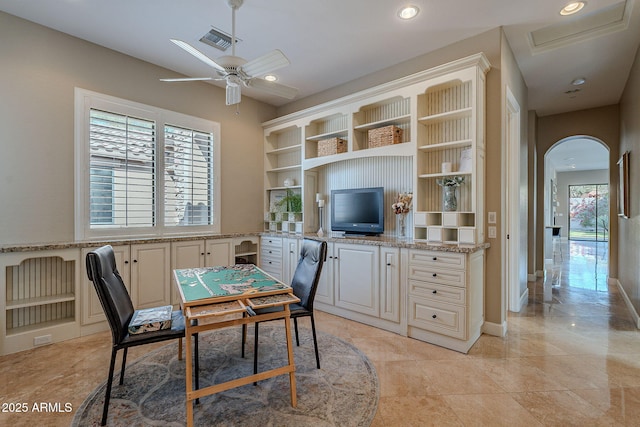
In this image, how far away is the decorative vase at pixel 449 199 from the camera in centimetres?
320

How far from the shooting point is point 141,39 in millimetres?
3285

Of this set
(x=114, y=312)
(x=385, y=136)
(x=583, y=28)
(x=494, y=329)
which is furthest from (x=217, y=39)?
(x=494, y=329)

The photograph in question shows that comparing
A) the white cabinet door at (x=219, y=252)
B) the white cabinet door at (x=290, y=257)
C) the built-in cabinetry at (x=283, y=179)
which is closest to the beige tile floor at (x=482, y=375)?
the white cabinet door at (x=290, y=257)

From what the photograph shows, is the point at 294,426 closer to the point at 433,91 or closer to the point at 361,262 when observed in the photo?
the point at 361,262

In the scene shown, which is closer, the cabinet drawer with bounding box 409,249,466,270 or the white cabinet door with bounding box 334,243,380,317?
the cabinet drawer with bounding box 409,249,466,270

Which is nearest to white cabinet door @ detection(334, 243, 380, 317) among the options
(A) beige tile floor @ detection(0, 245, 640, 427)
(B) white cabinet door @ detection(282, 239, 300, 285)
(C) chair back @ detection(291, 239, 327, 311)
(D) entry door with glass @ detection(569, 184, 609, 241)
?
(A) beige tile floor @ detection(0, 245, 640, 427)

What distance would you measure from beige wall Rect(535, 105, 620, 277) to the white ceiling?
4.90 ft

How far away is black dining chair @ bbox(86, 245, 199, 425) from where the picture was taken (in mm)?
1832

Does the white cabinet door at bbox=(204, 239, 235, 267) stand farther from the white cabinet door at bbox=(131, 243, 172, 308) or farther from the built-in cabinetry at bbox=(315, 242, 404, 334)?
the built-in cabinetry at bbox=(315, 242, 404, 334)

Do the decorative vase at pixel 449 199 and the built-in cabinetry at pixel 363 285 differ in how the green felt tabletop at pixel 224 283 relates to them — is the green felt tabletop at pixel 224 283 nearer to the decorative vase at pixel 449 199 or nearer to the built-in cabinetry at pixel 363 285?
the built-in cabinetry at pixel 363 285

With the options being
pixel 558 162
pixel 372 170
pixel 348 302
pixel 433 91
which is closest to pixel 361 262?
pixel 348 302

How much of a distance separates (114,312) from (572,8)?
4440mm

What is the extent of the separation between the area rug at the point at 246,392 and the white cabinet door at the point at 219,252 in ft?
4.66

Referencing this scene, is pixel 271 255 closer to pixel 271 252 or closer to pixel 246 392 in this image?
pixel 271 252
